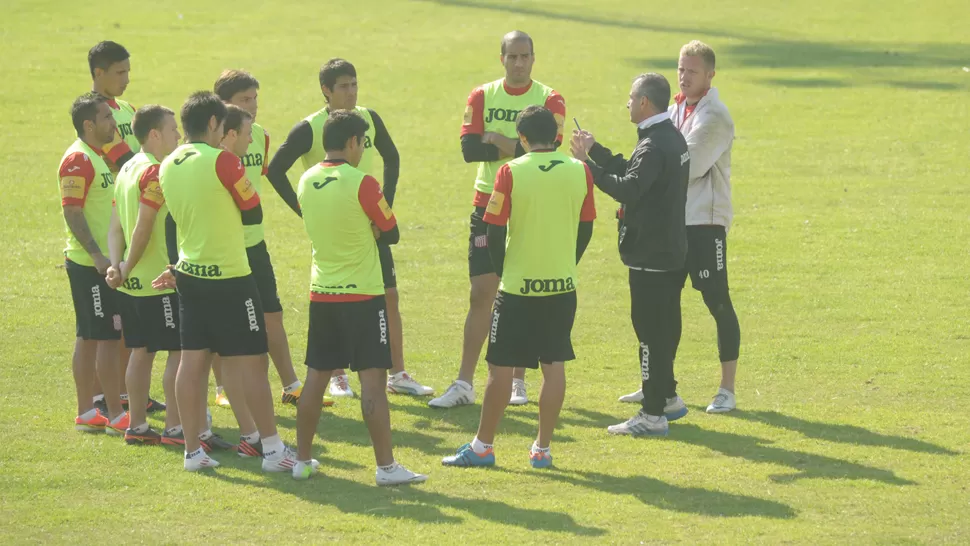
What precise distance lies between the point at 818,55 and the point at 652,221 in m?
22.4

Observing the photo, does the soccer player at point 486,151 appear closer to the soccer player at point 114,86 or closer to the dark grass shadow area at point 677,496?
the dark grass shadow area at point 677,496

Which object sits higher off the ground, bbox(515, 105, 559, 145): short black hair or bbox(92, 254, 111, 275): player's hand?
bbox(515, 105, 559, 145): short black hair

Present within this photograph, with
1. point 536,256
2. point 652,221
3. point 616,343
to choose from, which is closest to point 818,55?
point 616,343

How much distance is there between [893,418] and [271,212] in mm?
10048

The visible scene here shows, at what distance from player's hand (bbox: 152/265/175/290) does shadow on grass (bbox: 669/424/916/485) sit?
3.33 m

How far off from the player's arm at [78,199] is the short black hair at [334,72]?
1.70 m

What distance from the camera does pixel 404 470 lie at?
23.3 feet

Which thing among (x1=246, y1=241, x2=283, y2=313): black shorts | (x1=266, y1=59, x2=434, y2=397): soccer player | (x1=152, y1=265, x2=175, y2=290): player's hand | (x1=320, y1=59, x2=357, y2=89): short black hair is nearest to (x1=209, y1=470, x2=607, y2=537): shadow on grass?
(x1=152, y1=265, x2=175, y2=290): player's hand

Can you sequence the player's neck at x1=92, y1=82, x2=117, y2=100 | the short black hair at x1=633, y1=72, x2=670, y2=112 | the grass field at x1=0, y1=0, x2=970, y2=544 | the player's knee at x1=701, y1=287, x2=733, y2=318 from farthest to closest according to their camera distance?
the player's neck at x1=92, y1=82, x2=117, y2=100 < the player's knee at x1=701, y1=287, x2=733, y2=318 < the short black hair at x1=633, y1=72, x2=670, y2=112 < the grass field at x1=0, y1=0, x2=970, y2=544

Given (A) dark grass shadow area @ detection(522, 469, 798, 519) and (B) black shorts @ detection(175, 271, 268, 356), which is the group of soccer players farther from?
(A) dark grass shadow area @ detection(522, 469, 798, 519)

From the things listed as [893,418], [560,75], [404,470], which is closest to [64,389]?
[404,470]

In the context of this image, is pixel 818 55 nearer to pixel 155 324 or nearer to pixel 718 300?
pixel 718 300

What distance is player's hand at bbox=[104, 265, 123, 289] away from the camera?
771 centimetres

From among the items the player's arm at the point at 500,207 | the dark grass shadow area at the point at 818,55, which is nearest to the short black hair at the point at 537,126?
the player's arm at the point at 500,207
